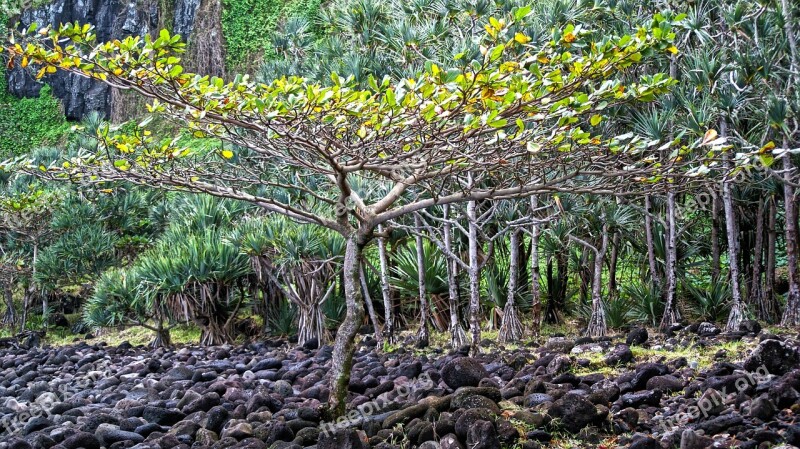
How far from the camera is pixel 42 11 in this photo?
26891mm

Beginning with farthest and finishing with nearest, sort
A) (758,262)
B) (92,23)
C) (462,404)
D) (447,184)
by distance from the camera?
(92,23) → (758,262) → (447,184) → (462,404)

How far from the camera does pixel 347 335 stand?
14.8ft

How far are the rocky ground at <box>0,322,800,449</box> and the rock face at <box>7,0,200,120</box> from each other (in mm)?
20148

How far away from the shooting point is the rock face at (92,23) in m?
25.1

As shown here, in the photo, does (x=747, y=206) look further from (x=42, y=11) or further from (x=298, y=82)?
(x=42, y=11)

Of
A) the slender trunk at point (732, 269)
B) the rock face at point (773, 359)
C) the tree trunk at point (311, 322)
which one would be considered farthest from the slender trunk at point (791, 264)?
the tree trunk at point (311, 322)

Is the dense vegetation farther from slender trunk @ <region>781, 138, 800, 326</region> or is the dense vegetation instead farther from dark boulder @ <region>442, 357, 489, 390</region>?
dark boulder @ <region>442, 357, 489, 390</region>

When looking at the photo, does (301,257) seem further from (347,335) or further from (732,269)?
(347,335)

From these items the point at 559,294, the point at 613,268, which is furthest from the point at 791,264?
the point at 559,294

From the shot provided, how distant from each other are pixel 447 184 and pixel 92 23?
23.0m

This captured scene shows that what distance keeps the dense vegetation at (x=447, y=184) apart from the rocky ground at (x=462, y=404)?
0.68 metres

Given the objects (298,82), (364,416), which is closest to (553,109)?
(298,82)

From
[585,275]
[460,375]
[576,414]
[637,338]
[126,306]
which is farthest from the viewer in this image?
[126,306]

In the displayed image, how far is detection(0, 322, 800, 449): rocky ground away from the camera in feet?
13.4
